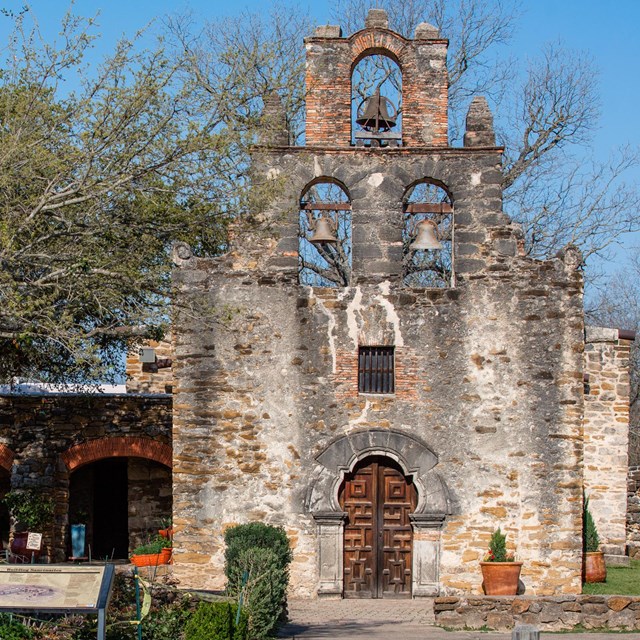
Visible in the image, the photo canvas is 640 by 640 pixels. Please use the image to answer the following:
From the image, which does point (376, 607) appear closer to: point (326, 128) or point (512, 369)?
point (512, 369)

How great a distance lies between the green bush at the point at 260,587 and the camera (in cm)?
1300

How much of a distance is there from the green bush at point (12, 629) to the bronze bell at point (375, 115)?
8.92m

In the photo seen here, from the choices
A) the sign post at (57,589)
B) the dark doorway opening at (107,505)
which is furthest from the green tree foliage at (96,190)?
the dark doorway opening at (107,505)

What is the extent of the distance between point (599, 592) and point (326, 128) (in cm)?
764

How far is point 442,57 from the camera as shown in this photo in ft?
56.3

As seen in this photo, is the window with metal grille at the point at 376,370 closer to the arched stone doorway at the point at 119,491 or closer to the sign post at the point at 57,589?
the arched stone doorway at the point at 119,491

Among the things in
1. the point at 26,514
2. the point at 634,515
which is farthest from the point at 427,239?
the point at 634,515

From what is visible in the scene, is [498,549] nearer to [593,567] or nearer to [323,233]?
[593,567]

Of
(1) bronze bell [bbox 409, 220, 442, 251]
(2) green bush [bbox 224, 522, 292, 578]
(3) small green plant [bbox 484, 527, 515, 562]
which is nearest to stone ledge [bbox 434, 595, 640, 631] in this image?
(3) small green plant [bbox 484, 527, 515, 562]

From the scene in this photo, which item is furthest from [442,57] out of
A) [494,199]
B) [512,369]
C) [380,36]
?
[512,369]

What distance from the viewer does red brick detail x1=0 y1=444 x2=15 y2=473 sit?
20.3m

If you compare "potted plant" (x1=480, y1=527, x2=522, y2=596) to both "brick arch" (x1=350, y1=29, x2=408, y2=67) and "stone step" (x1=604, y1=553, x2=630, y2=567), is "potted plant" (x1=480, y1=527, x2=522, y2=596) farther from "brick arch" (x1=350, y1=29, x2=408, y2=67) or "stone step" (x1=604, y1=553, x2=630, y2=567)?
"brick arch" (x1=350, y1=29, x2=408, y2=67)

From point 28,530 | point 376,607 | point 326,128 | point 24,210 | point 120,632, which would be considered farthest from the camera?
point 28,530

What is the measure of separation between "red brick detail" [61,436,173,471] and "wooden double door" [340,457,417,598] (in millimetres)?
4908
